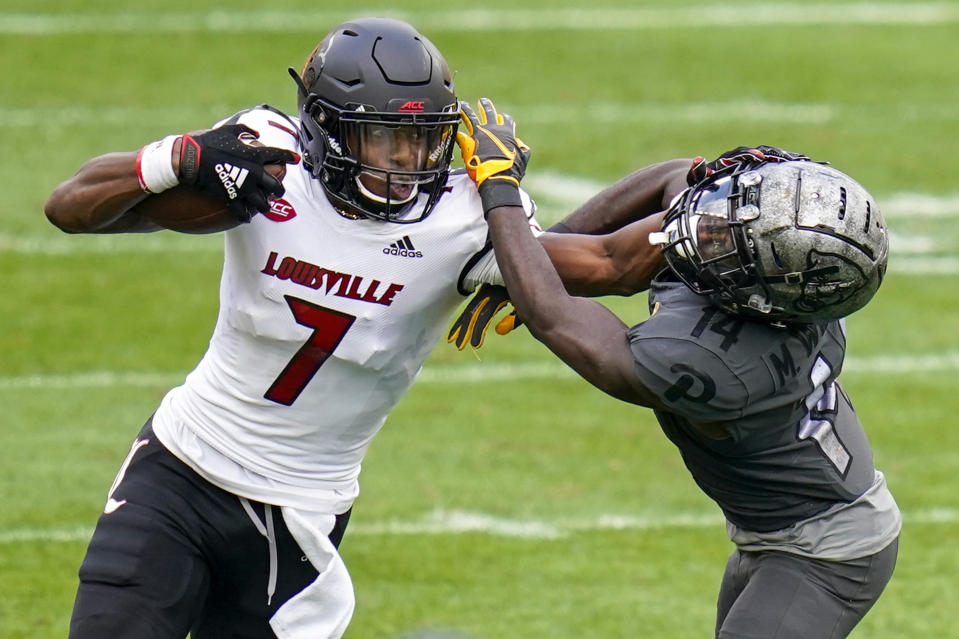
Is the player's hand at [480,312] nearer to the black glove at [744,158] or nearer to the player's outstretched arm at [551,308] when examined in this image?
Answer: the player's outstretched arm at [551,308]

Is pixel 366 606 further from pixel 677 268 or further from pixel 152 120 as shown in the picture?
pixel 152 120

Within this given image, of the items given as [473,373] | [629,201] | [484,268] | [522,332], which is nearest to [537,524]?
[473,373]

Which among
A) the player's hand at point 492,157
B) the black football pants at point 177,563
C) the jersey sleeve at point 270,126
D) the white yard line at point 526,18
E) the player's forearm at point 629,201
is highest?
the jersey sleeve at point 270,126

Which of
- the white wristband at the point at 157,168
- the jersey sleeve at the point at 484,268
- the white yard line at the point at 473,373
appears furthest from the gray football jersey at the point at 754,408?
the white yard line at the point at 473,373

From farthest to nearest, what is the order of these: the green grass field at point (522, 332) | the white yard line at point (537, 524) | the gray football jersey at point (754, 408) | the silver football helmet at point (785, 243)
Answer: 1. the white yard line at point (537, 524)
2. the green grass field at point (522, 332)
3. the gray football jersey at point (754, 408)
4. the silver football helmet at point (785, 243)

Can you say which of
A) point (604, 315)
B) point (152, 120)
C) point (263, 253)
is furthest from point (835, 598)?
point (152, 120)

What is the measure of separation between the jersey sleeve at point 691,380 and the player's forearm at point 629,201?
0.73 metres

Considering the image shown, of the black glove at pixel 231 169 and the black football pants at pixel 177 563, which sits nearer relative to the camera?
the black glove at pixel 231 169

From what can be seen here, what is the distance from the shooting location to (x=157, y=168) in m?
3.88

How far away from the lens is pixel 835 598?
4246mm

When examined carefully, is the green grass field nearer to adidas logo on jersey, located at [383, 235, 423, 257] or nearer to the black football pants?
the black football pants

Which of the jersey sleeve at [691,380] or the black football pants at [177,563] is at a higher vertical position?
the jersey sleeve at [691,380]

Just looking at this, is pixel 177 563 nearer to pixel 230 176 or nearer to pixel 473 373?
pixel 230 176

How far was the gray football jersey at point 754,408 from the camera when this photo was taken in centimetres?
397
